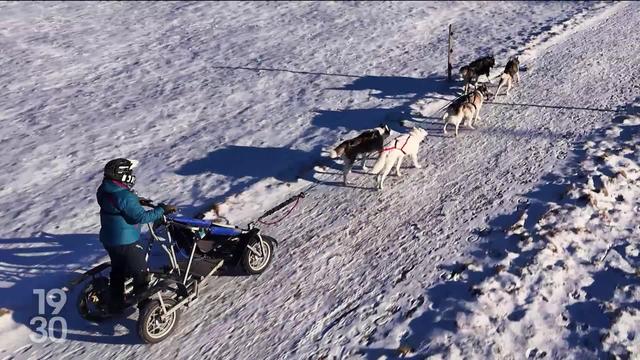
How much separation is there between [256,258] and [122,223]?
1926 mm

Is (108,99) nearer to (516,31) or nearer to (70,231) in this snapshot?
(70,231)

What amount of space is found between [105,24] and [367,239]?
1737 cm

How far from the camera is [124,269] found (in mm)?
6262

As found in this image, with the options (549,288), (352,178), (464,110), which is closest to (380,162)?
(352,178)

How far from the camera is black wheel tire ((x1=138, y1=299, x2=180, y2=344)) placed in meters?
6.17

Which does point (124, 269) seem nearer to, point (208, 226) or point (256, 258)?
point (208, 226)

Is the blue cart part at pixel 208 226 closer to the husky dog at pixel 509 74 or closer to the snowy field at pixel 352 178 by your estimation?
the snowy field at pixel 352 178

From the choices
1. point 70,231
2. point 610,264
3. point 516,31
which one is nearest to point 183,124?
point 70,231

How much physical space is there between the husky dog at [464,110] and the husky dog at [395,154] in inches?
55.0

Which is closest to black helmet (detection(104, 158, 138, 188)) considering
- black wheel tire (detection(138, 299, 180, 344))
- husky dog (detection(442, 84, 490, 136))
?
black wheel tire (detection(138, 299, 180, 344))

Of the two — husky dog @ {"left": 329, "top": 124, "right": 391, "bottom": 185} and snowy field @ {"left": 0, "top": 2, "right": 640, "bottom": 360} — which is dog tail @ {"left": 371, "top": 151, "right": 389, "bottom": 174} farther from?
snowy field @ {"left": 0, "top": 2, "right": 640, "bottom": 360}

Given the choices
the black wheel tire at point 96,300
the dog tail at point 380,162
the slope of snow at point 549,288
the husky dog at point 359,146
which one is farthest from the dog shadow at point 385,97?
the black wheel tire at point 96,300

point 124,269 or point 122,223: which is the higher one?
point 122,223

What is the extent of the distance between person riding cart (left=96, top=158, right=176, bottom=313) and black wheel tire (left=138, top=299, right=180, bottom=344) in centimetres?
26
